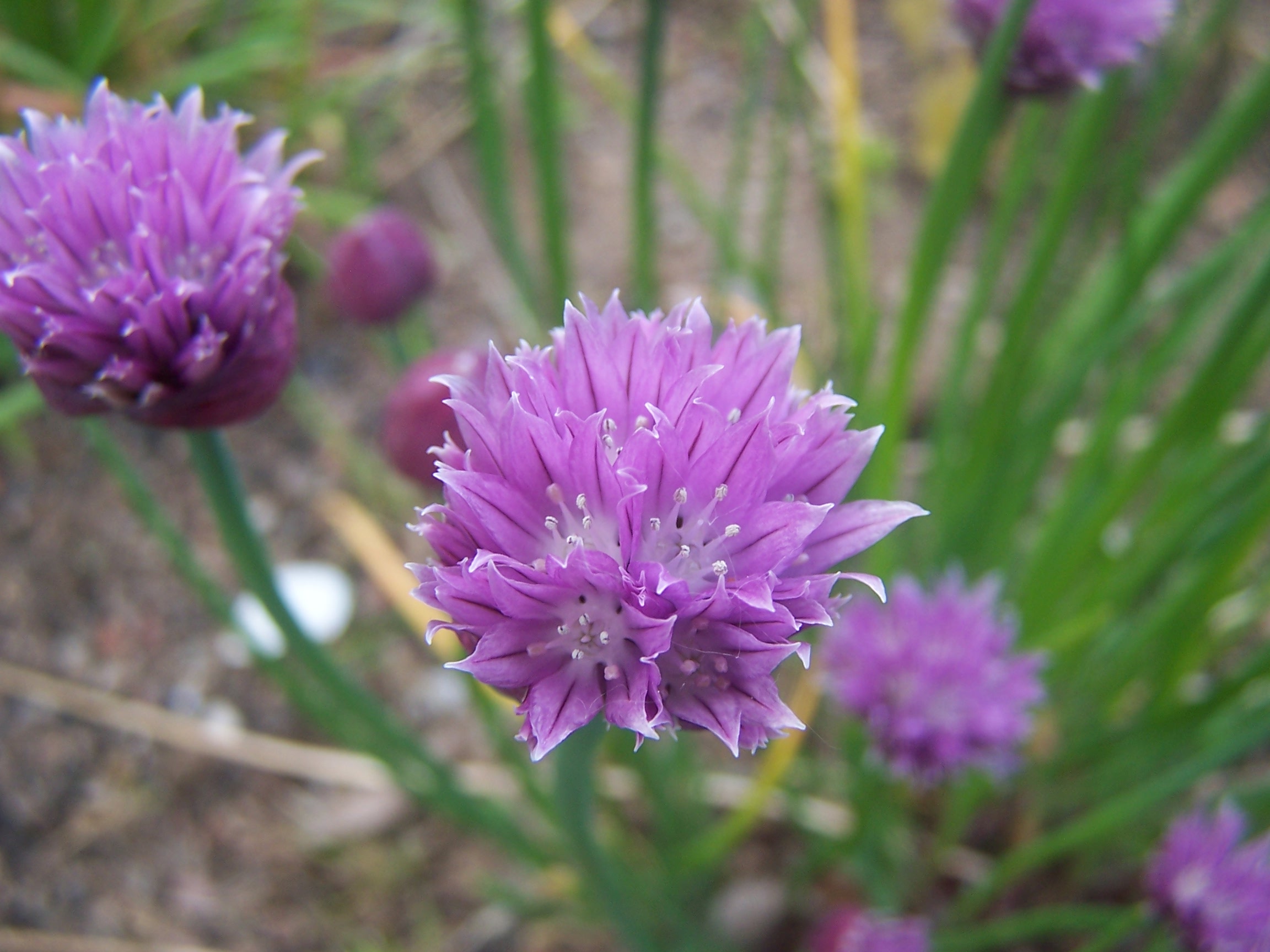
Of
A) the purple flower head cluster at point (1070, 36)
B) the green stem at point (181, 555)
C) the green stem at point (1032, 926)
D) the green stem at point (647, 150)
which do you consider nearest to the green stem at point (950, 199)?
the purple flower head cluster at point (1070, 36)

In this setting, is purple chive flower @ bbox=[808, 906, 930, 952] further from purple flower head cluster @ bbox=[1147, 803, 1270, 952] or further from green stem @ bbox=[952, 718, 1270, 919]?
purple flower head cluster @ bbox=[1147, 803, 1270, 952]

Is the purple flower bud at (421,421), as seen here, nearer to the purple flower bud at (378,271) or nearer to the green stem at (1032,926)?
the purple flower bud at (378,271)

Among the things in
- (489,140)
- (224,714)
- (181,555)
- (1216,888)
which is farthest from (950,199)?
(224,714)

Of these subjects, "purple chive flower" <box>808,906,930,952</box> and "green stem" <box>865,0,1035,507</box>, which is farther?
"purple chive flower" <box>808,906,930,952</box>

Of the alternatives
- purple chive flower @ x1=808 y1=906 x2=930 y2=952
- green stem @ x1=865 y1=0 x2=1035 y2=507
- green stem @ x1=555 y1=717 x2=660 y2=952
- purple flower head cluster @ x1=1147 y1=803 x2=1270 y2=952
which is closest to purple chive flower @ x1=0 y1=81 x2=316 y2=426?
green stem @ x1=555 y1=717 x2=660 y2=952

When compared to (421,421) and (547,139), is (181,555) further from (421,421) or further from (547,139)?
(547,139)

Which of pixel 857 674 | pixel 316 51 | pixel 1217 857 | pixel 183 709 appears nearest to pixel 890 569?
pixel 857 674

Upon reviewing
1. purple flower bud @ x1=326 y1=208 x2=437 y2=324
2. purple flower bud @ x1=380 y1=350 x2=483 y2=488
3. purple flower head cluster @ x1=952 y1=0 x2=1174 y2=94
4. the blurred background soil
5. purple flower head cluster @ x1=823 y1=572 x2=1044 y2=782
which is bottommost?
the blurred background soil
